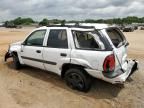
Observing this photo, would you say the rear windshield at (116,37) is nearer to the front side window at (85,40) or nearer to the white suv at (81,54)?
the white suv at (81,54)

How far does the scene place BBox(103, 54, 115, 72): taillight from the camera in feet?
18.2

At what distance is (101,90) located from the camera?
6.45m

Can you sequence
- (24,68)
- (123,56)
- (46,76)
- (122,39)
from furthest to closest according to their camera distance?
(24,68) → (46,76) → (122,39) → (123,56)

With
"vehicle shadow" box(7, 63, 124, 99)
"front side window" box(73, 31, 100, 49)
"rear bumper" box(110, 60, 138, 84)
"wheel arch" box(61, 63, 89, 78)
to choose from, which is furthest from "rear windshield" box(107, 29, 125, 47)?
"vehicle shadow" box(7, 63, 124, 99)

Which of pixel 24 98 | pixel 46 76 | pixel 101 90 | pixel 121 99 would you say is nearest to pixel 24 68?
pixel 46 76

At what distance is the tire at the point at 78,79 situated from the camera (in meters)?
6.06

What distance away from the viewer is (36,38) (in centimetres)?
736

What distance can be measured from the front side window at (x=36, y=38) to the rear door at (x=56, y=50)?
351 millimetres

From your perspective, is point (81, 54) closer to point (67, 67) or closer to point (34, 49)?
point (67, 67)

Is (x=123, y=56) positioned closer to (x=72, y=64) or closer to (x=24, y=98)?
(x=72, y=64)

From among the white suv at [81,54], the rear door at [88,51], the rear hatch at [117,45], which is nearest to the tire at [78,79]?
the white suv at [81,54]

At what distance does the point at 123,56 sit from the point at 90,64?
3.81 ft

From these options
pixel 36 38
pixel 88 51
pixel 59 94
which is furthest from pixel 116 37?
pixel 36 38

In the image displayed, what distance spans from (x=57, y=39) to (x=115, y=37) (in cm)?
161
